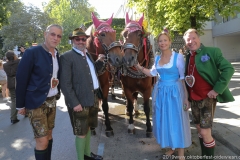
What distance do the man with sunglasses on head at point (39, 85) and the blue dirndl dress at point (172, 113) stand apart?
161 cm

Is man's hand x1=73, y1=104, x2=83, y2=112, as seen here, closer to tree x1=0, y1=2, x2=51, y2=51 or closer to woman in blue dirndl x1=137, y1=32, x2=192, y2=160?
woman in blue dirndl x1=137, y1=32, x2=192, y2=160

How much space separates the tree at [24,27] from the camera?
1200 inches

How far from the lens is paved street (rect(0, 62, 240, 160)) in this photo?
12.2 ft

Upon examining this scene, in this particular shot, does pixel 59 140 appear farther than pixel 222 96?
Yes

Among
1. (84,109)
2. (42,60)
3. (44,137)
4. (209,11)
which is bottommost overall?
(44,137)

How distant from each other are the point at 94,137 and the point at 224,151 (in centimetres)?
257

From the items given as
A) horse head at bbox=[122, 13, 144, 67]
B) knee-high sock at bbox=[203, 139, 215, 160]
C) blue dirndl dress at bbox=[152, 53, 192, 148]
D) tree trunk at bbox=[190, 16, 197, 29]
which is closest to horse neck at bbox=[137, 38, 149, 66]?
horse head at bbox=[122, 13, 144, 67]

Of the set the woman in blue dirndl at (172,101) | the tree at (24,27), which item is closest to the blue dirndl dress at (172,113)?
the woman in blue dirndl at (172,101)

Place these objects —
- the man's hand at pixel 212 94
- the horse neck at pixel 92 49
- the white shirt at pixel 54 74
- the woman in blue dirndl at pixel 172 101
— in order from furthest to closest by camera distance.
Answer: the horse neck at pixel 92 49
the woman in blue dirndl at pixel 172 101
the white shirt at pixel 54 74
the man's hand at pixel 212 94

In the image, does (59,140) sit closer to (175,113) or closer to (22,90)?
(22,90)

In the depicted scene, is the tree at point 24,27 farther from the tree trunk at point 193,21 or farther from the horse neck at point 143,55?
the horse neck at point 143,55

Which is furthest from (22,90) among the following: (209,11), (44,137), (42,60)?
(209,11)

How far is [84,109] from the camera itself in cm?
306

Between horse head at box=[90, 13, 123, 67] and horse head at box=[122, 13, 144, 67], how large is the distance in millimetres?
126
